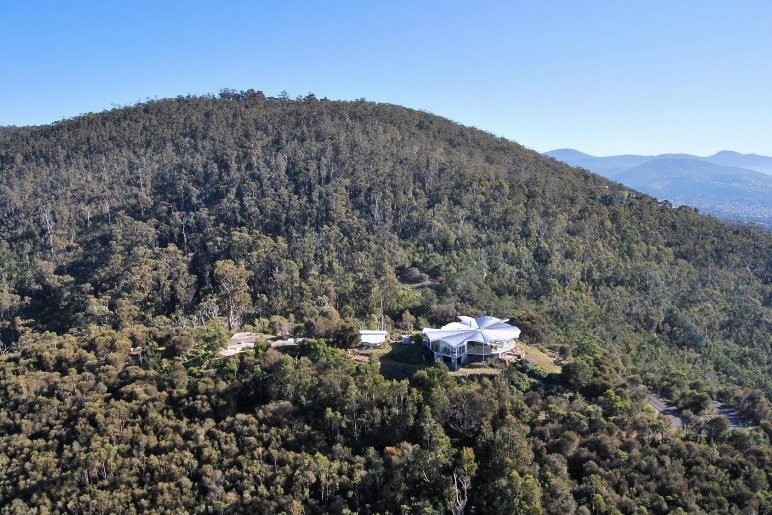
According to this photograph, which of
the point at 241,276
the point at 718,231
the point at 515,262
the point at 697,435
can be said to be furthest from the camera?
the point at 718,231

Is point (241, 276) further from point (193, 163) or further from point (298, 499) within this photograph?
point (193, 163)

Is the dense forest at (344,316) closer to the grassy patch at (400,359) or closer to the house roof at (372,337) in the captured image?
the house roof at (372,337)

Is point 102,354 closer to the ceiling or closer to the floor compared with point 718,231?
closer to the floor

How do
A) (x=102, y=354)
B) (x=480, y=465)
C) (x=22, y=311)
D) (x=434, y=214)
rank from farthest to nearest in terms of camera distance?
(x=434, y=214) < (x=22, y=311) < (x=102, y=354) < (x=480, y=465)

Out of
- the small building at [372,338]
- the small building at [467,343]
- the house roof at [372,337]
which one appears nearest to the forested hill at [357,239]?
the house roof at [372,337]

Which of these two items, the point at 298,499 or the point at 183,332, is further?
the point at 183,332

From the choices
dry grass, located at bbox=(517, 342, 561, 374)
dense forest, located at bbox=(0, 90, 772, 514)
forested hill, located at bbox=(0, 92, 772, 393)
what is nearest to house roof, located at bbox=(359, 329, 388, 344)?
dense forest, located at bbox=(0, 90, 772, 514)

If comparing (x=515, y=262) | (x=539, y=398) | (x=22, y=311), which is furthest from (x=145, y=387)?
(x=515, y=262)
